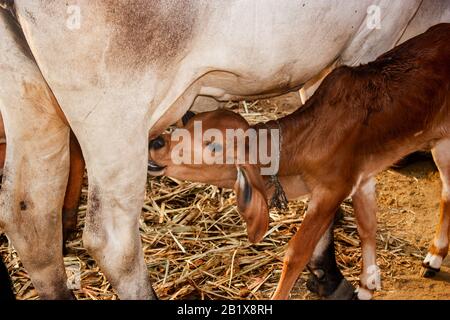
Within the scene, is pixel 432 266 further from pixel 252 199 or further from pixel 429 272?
pixel 252 199

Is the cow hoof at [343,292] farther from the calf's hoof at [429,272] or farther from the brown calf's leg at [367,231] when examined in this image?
the calf's hoof at [429,272]

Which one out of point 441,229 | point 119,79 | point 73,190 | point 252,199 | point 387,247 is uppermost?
point 119,79

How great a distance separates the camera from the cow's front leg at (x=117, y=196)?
3.02 m

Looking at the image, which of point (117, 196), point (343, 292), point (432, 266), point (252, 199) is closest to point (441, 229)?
point (432, 266)

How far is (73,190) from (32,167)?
3.86 feet

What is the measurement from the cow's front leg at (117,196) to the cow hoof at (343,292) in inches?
51.3

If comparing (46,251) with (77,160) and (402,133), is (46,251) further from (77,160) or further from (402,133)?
(402,133)

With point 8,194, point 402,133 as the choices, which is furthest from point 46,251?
point 402,133

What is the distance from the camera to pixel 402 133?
158 inches

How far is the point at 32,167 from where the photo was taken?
138 inches

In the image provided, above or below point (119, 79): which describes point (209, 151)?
below

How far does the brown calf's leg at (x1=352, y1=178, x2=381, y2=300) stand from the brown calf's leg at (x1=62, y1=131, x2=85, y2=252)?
5.65 ft

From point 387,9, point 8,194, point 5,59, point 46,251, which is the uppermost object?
point 387,9

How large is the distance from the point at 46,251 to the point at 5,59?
3.46 ft
